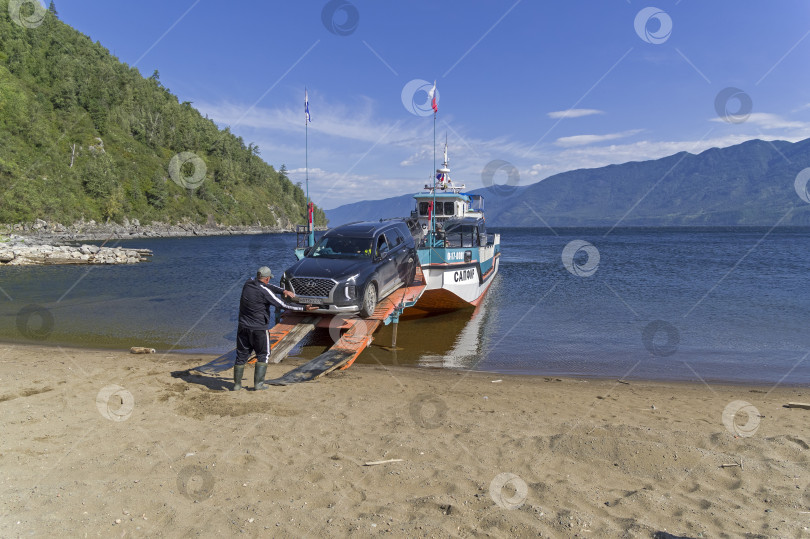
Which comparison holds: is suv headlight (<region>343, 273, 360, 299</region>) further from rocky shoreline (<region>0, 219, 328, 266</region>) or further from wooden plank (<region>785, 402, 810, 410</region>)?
rocky shoreline (<region>0, 219, 328, 266</region>)

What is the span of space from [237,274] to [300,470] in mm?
27350

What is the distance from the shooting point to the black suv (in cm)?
1095

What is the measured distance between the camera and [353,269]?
11.4 meters

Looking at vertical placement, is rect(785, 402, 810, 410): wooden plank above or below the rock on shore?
below

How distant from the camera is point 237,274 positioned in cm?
3083

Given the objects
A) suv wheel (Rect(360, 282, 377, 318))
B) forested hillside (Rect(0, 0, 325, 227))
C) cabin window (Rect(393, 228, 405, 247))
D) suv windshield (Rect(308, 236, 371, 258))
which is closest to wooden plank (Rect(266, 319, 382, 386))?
suv wheel (Rect(360, 282, 377, 318))

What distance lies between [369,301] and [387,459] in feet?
20.4

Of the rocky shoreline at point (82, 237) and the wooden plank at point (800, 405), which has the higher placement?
the rocky shoreline at point (82, 237)

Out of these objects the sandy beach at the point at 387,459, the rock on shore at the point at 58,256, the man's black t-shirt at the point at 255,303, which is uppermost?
the rock on shore at the point at 58,256

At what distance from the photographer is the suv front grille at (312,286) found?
35.7 feet

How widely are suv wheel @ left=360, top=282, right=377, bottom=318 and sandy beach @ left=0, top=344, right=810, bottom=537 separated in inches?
104

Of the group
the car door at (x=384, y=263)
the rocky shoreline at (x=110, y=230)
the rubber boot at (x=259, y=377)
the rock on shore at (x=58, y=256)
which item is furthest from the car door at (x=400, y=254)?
the rocky shoreline at (x=110, y=230)

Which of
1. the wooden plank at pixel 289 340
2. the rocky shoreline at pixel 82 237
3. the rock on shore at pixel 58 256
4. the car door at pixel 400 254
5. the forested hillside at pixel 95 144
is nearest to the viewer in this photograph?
the wooden plank at pixel 289 340

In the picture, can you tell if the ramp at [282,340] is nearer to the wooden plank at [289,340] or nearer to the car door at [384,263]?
the wooden plank at [289,340]
